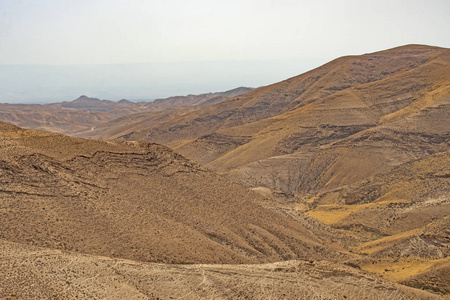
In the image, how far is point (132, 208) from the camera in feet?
69.4

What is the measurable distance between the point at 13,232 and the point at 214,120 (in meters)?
75.5

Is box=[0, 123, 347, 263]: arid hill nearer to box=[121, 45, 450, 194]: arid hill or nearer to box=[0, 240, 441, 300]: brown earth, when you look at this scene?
box=[0, 240, 441, 300]: brown earth

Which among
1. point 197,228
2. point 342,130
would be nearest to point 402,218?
point 197,228

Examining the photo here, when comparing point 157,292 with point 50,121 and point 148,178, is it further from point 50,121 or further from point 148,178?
point 50,121

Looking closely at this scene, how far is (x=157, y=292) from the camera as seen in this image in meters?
15.5

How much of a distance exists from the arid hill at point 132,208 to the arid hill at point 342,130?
21.9 metres

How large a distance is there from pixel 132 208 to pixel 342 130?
41.3m

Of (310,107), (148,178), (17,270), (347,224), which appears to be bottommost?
(347,224)

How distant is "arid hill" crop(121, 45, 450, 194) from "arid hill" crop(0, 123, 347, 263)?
21.9 meters

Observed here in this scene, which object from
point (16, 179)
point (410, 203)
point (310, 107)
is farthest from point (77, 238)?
point (310, 107)

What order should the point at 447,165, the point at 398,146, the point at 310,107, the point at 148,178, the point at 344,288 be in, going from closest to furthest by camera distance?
the point at 344,288 → the point at 148,178 → the point at 447,165 → the point at 398,146 → the point at 310,107

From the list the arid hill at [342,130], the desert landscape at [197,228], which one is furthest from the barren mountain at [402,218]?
the arid hill at [342,130]

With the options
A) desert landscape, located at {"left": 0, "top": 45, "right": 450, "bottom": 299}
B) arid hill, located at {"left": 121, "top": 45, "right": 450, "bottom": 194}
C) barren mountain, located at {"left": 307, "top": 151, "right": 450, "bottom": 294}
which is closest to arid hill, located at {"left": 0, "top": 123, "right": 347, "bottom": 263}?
desert landscape, located at {"left": 0, "top": 45, "right": 450, "bottom": 299}

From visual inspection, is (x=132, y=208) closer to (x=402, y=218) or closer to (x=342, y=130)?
(x=402, y=218)
